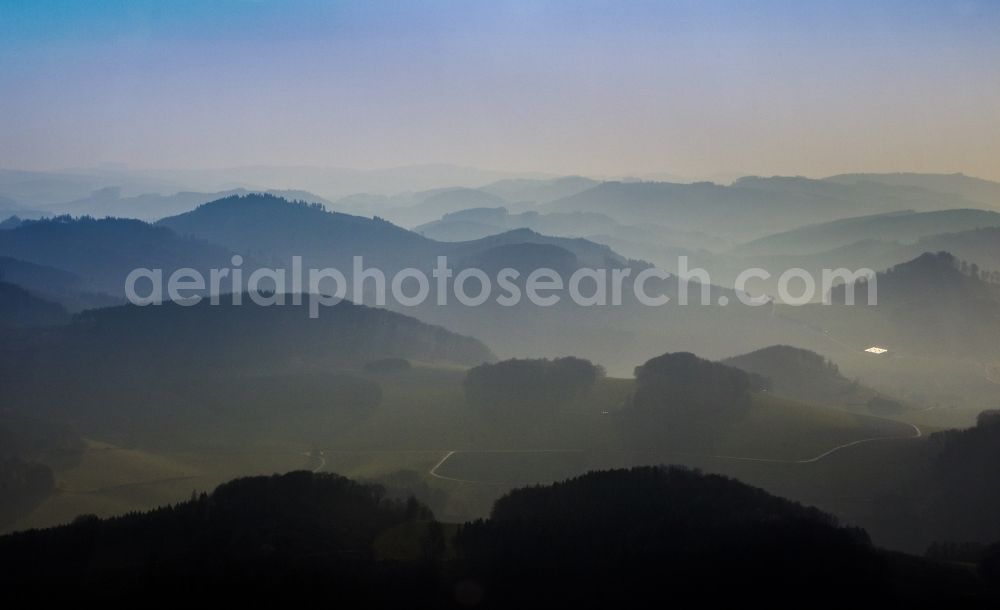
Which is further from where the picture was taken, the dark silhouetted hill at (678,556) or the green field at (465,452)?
the green field at (465,452)

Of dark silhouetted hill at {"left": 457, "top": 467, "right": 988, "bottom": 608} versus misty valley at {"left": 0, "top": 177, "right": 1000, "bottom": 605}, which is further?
misty valley at {"left": 0, "top": 177, "right": 1000, "bottom": 605}

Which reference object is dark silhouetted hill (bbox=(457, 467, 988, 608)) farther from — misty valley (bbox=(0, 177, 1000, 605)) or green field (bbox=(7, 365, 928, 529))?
green field (bbox=(7, 365, 928, 529))

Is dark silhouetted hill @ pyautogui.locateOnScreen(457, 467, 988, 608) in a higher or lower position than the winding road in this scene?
higher

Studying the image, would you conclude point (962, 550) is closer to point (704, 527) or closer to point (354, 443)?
point (704, 527)

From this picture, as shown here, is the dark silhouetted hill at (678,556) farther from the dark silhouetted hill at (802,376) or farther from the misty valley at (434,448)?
the dark silhouetted hill at (802,376)

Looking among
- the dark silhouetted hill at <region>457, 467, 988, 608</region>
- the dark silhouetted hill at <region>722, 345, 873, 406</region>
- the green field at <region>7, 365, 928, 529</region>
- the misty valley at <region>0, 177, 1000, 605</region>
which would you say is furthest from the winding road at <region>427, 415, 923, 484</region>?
the dark silhouetted hill at <region>722, 345, 873, 406</region>

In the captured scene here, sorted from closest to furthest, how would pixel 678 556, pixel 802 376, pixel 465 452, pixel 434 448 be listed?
pixel 678 556 → pixel 465 452 → pixel 434 448 → pixel 802 376

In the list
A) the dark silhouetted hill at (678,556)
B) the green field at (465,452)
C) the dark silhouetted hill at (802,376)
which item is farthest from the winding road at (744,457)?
the dark silhouetted hill at (802,376)

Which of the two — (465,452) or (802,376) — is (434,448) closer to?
(465,452)

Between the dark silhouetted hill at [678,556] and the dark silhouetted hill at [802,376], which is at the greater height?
the dark silhouetted hill at [678,556]

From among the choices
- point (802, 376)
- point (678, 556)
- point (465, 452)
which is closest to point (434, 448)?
point (465, 452)

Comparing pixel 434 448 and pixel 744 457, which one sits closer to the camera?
pixel 744 457

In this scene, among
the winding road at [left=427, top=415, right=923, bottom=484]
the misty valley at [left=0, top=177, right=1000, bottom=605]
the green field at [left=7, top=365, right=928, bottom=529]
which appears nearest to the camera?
the misty valley at [left=0, top=177, right=1000, bottom=605]
